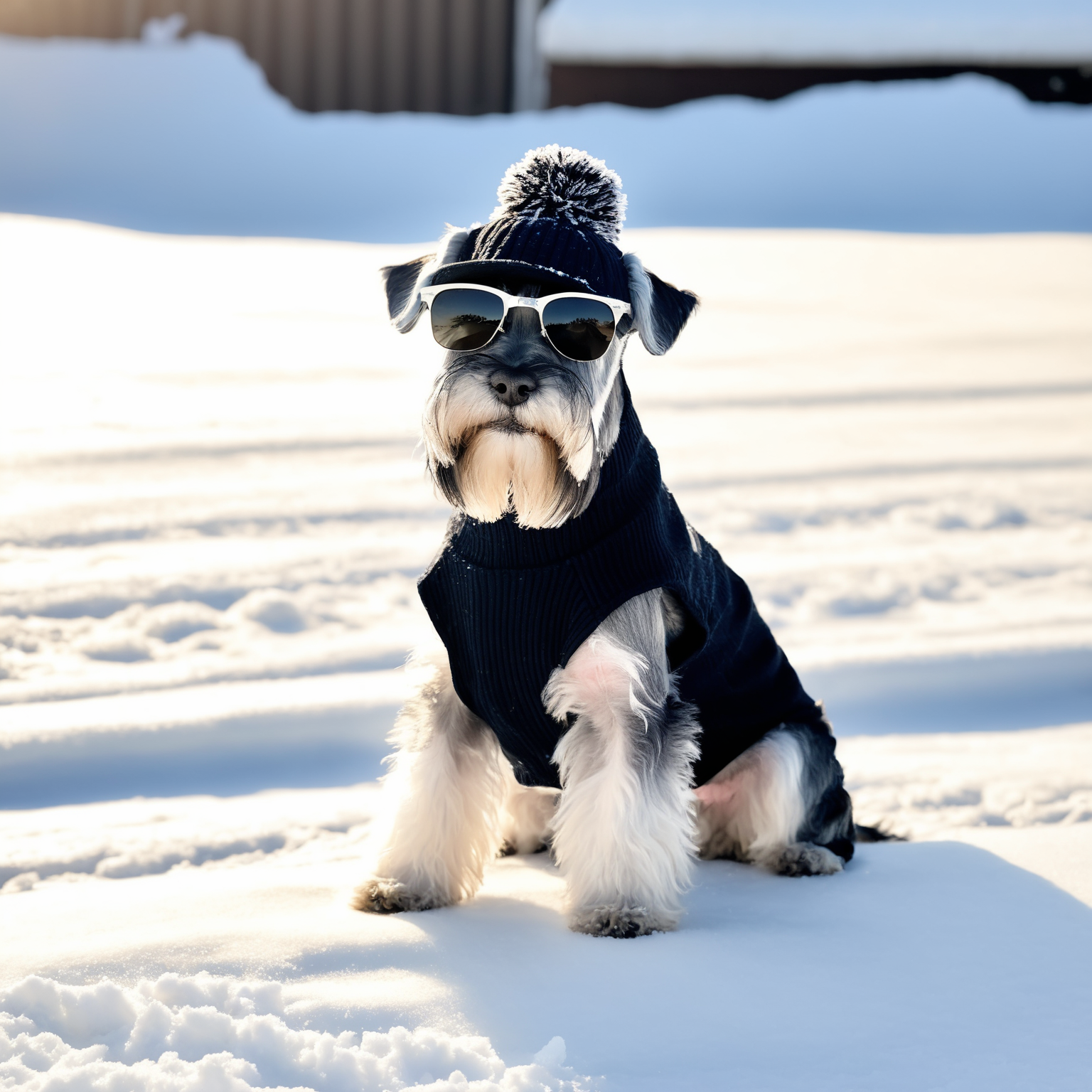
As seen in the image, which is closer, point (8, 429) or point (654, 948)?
point (654, 948)

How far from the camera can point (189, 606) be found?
4984mm

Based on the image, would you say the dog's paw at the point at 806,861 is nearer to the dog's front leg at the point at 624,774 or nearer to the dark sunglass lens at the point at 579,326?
the dog's front leg at the point at 624,774

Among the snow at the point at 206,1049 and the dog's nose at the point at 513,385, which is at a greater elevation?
the dog's nose at the point at 513,385

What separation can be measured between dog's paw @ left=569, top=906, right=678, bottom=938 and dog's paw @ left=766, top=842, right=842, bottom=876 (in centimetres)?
50

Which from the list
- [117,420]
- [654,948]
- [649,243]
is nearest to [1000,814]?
[654,948]

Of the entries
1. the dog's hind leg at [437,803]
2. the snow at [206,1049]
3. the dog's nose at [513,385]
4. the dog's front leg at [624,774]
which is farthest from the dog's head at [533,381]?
the snow at [206,1049]

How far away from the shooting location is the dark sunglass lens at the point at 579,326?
2.89 metres

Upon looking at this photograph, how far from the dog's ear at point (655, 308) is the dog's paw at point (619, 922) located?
121 cm

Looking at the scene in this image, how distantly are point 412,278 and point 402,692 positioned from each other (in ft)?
5.65

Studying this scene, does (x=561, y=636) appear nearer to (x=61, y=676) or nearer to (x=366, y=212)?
(x=61, y=676)

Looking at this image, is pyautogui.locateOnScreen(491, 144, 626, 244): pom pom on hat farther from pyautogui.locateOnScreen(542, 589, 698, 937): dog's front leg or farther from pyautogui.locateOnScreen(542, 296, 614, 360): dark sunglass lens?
pyautogui.locateOnScreen(542, 589, 698, 937): dog's front leg

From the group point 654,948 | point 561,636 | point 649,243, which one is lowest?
point 654,948

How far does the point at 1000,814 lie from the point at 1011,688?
39.2 inches

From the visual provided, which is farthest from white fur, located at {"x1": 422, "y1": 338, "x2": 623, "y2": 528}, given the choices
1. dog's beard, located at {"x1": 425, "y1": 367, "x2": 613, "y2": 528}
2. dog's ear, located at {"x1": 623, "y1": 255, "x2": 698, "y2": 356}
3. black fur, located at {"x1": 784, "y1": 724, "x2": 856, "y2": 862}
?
black fur, located at {"x1": 784, "y1": 724, "x2": 856, "y2": 862}
